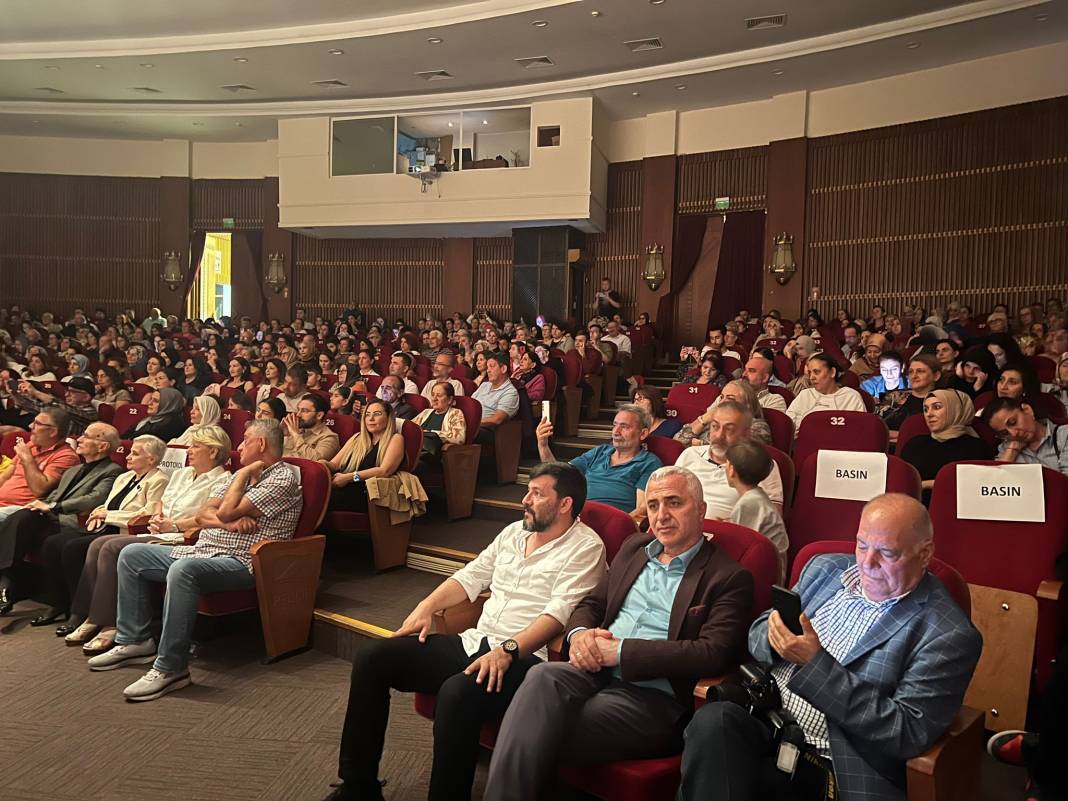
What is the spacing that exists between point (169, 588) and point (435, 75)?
854 cm

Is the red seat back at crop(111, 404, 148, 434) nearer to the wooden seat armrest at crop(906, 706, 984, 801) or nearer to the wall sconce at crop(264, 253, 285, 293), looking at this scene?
the wooden seat armrest at crop(906, 706, 984, 801)

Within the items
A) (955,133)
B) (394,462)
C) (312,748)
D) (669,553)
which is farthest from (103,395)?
(955,133)

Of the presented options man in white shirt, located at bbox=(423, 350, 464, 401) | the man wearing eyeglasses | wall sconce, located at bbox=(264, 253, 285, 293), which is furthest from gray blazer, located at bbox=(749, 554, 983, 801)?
wall sconce, located at bbox=(264, 253, 285, 293)

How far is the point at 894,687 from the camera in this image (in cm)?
171

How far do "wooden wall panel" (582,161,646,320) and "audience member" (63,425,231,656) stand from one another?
315 inches

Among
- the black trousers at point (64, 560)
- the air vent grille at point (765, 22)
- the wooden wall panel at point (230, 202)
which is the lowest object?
the black trousers at point (64, 560)

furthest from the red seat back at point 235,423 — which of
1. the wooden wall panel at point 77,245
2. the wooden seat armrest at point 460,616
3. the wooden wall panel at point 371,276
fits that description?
the wooden wall panel at point 77,245

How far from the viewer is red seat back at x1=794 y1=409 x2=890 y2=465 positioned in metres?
3.53

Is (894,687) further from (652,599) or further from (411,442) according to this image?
(411,442)

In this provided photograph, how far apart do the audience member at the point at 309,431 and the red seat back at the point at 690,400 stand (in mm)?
1927

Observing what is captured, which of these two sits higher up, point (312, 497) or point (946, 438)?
point (946, 438)

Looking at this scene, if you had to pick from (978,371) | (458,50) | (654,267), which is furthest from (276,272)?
(978,371)

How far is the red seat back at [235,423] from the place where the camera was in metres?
5.01

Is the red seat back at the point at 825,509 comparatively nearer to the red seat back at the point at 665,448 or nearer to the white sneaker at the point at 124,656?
the red seat back at the point at 665,448
